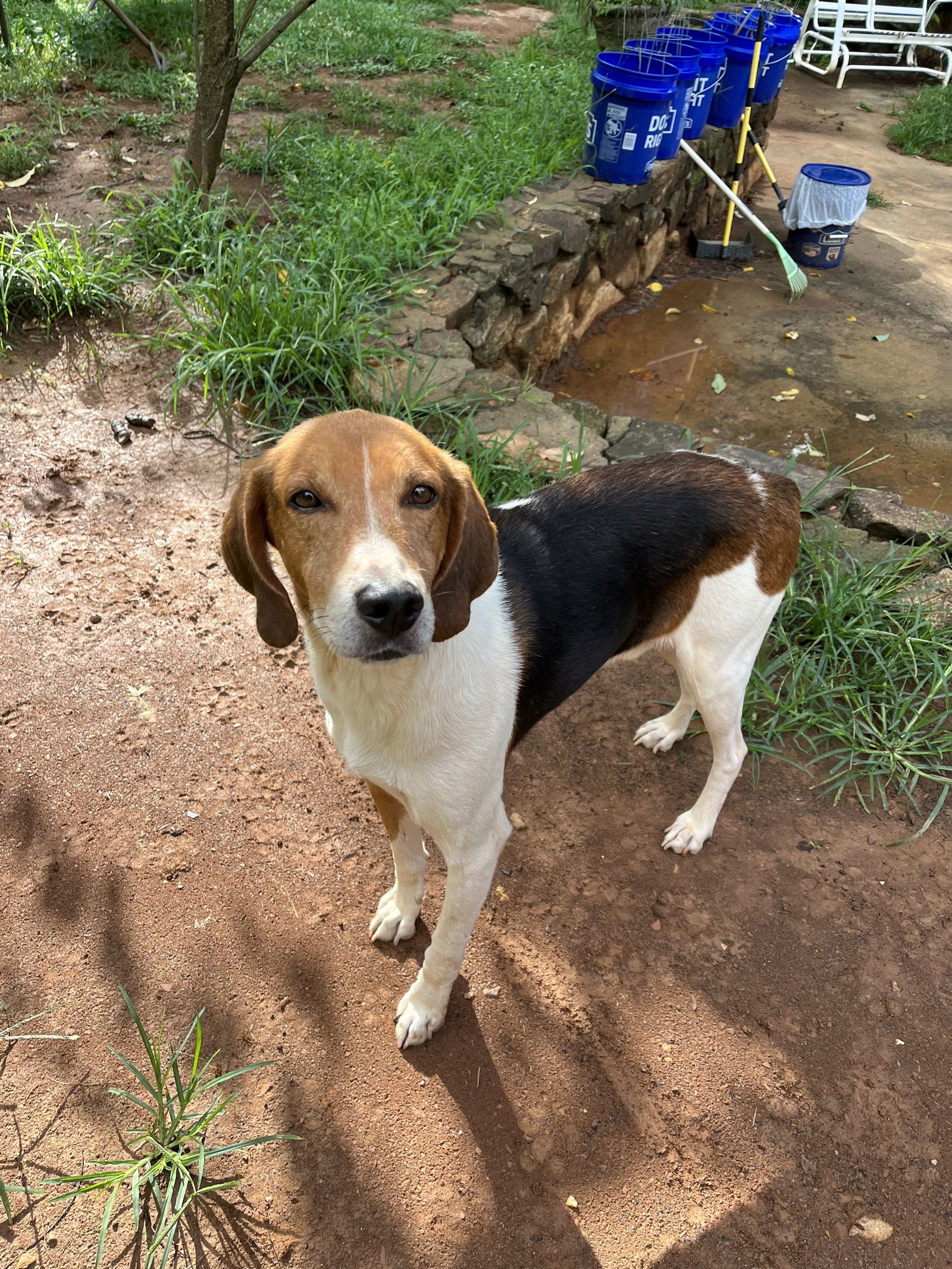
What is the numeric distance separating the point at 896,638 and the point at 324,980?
2.79 metres

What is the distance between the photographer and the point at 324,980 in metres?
2.68

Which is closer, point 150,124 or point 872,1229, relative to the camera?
point 872,1229

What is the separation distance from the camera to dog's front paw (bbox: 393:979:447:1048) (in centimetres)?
249

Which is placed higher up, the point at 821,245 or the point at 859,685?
the point at 821,245

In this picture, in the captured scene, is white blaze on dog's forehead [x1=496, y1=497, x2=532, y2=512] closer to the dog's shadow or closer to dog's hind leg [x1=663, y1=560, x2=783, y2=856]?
dog's hind leg [x1=663, y1=560, x2=783, y2=856]

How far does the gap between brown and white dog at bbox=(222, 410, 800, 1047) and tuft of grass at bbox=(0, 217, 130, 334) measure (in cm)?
372

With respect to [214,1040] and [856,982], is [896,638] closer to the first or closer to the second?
[856,982]

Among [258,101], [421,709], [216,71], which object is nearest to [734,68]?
[258,101]

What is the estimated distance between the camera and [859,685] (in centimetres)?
372

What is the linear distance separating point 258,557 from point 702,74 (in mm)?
7732

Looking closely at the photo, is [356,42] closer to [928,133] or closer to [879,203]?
[879,203]

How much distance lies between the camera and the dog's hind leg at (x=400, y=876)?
256cm

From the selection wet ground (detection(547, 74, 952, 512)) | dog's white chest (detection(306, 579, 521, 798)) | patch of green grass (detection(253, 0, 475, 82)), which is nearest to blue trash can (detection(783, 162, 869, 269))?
wet ground (detection(547, 74, 952, 512))

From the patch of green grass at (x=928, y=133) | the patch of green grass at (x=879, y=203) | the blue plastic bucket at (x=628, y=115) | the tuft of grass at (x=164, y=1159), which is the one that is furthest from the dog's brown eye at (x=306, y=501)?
the patch of green grass at (x=928, y=133)
